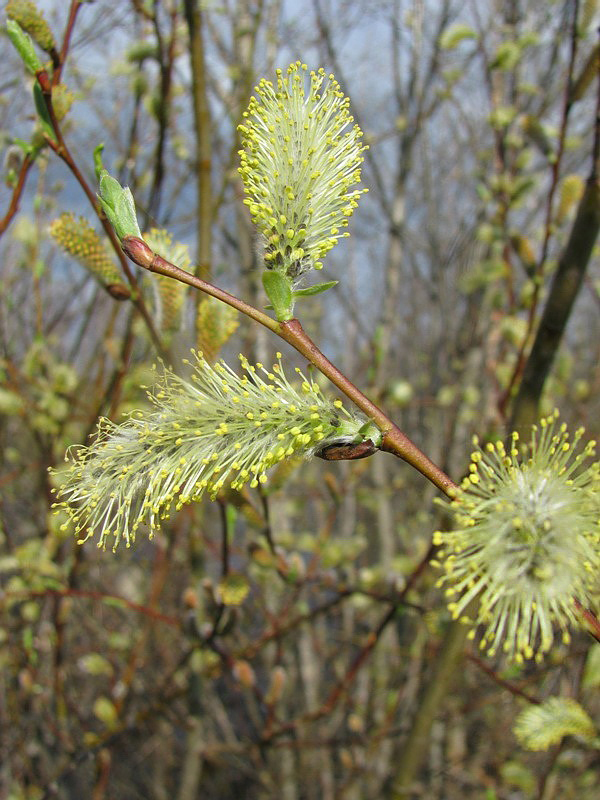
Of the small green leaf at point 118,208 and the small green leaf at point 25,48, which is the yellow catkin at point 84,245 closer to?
the small green leaf at point 25,48

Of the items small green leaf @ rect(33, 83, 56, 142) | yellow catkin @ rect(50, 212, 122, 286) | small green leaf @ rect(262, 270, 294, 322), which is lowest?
small green leaf @ rect(262, 270, 294, 322)

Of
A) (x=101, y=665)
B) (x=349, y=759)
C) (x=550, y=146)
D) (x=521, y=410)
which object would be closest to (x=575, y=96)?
(x=550, y=146)

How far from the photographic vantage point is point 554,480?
1.97 ft

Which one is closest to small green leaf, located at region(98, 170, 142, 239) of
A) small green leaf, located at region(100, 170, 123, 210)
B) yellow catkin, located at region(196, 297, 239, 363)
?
small green leaf, located at region(100, 170, 123, 210)

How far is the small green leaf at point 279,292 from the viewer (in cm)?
59

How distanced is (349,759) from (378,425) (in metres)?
2.12

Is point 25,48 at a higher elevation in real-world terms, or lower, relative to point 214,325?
higher

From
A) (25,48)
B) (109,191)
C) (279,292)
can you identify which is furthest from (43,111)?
(279,292)

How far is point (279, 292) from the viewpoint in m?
0.59

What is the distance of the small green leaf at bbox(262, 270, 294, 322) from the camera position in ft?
1.93

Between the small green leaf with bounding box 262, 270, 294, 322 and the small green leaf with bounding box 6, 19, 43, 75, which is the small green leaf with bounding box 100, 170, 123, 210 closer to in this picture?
the small green leaf with bounding box 262, 270, 294, 322

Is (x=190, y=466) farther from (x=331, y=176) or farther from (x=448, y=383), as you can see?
(x=448, y=383)

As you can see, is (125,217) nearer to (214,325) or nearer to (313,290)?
(313,290)

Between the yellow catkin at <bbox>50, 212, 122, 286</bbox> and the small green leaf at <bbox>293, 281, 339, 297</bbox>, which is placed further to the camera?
the yellow catkin at <bbox>50, 212, 122, 286</bbox>
